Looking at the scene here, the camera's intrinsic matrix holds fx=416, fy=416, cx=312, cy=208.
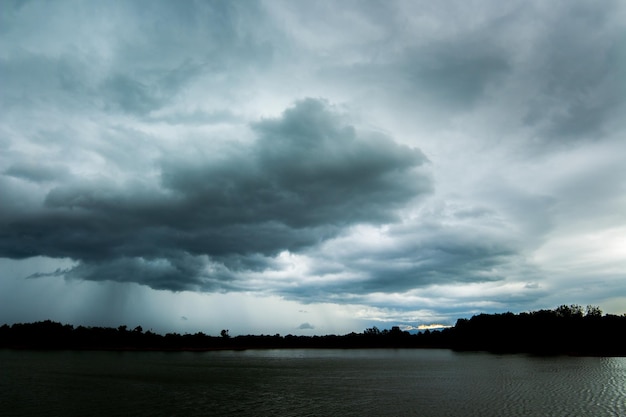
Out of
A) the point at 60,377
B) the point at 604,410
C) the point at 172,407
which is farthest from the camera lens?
the point at 60,377

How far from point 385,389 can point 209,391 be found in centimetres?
2549

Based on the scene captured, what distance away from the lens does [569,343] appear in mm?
192125

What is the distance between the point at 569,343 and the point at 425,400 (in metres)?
180

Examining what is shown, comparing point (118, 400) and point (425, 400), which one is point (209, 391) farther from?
point (425, 400)

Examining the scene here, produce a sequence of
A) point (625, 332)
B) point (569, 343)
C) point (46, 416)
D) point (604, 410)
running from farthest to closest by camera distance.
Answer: point (569, 343), point (625, 332), point (604, 410), point (46, 416)

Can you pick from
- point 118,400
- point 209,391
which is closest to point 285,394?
point 209,391

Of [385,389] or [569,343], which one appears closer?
[385,389]

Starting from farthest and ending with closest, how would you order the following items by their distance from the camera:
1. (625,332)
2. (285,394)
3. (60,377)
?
(625,332)
(60,377)
(285,394)

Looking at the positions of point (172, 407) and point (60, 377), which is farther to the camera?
point (60, 377)

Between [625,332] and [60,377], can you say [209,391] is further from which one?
[625,332]

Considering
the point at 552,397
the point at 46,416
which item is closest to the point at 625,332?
the point at 552,397

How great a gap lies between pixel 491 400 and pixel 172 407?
36910 millimetres

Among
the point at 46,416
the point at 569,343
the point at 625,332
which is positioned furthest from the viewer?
the point at 569,343

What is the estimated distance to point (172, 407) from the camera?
147 feet
